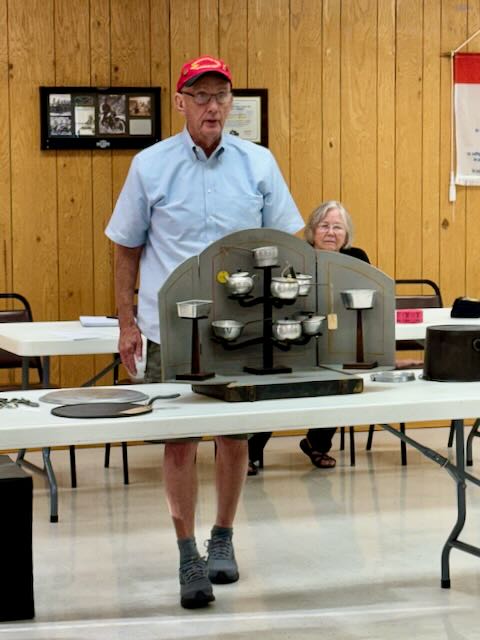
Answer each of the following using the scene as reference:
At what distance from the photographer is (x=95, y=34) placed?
18.6ft

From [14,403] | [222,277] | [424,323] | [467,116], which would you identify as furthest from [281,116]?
[14,403]

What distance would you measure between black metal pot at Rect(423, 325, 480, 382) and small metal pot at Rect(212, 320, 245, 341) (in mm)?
550

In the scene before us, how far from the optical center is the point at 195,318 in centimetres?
264

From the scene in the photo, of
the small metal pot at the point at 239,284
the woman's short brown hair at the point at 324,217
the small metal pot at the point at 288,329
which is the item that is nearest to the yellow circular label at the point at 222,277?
the small metal pot at the point at 239,284

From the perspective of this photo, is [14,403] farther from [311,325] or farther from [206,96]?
[206,96]

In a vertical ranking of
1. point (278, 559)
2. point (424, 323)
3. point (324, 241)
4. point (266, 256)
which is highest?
point (324, 241)

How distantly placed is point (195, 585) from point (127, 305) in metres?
0.83

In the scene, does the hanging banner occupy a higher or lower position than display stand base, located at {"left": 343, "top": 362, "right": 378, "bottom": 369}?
higher

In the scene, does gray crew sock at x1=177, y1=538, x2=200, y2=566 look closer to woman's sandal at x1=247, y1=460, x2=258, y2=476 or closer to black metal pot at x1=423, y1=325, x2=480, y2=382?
black metal pot at x1=423, y1=325, x2=480, y2=382

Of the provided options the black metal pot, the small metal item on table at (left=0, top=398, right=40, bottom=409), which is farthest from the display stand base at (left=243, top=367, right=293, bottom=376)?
the small metal item on table at (left=0, top=398, right=40, bottom=409)

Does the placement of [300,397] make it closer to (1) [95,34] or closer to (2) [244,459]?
(2) [244,459]

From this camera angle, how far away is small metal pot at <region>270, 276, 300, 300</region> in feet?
8.92

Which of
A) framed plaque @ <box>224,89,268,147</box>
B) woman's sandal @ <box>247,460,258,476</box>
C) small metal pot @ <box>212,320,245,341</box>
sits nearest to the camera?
small metal pot @ <box>212,320,245,341</box>

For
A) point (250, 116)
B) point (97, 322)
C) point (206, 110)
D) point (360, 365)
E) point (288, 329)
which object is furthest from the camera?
point (250, 116)
